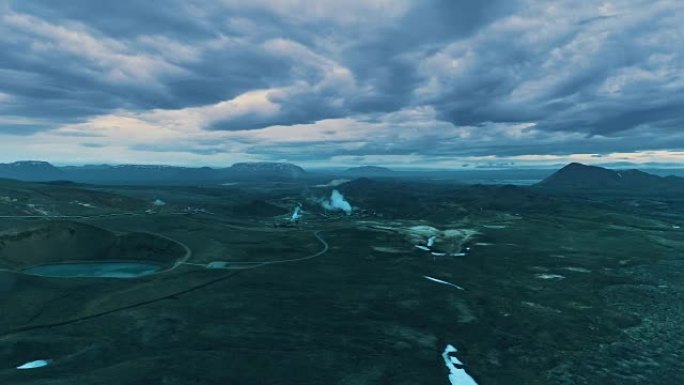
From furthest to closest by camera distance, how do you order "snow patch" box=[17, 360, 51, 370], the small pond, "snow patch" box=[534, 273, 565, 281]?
"snow patch" box=[534, 273, 565, 281]
the small pond
"snow patch" box=[17, 360, 51, 370]

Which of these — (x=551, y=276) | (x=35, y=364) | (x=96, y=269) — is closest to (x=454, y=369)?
(x=35, y=364)

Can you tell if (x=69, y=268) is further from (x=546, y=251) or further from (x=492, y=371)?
(x=546, y=251)

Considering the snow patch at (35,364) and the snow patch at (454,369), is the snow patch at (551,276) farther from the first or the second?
the snow patch at (35,364)

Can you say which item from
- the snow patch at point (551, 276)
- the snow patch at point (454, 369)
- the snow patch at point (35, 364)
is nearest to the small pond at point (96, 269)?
the snow patch at point (35, 364)

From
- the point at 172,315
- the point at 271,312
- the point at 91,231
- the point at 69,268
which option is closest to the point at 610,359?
the point at 271,312

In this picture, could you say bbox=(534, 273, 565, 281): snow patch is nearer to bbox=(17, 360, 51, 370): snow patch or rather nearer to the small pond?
the small pond

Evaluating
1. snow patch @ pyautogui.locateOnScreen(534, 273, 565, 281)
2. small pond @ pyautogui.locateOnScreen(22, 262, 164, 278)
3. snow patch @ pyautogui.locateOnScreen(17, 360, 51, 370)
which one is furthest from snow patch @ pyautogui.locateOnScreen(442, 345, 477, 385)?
Answer: small pond @ pyautogui.locateOnScreen(22, 262, 164, 278)

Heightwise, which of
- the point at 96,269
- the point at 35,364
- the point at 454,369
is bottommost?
the point at 454,369

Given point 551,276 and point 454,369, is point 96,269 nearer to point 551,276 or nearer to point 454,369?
point 454,369
